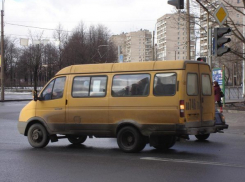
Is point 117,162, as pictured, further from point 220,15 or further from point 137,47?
point 137,47

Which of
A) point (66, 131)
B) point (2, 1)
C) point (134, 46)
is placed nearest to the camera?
point (66, 131)

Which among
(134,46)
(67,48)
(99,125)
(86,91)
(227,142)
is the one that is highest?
(134,46)

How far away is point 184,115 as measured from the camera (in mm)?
8578

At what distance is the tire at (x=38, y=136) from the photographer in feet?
34.0

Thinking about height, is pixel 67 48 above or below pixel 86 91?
above

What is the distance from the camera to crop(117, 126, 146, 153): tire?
9156mm

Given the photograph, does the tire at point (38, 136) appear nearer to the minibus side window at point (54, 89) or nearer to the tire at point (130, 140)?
the minibus side window at point (54, 89)

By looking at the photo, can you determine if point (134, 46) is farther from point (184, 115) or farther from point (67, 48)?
point (184, 115)

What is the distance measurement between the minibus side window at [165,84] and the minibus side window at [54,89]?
9.13 feet

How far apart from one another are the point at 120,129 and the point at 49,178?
10.0 feet

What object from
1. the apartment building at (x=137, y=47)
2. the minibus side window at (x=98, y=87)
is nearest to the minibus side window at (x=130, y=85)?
the minibus side window at (x=98, y=87)

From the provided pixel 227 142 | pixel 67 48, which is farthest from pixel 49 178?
pixel 67 48

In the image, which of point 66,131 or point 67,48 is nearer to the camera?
point 66,131

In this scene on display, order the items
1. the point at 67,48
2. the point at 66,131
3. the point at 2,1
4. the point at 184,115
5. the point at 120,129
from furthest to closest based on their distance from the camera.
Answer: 1. the point at 67,48
2. the point at 2,1
3. the point at 66,131
4. the point at 120,129
5. the point at 184,115
